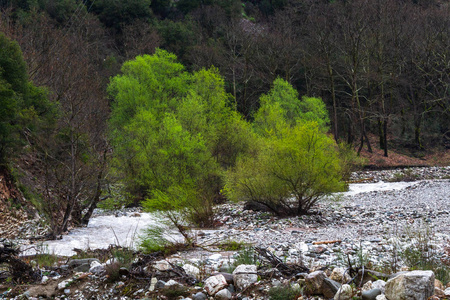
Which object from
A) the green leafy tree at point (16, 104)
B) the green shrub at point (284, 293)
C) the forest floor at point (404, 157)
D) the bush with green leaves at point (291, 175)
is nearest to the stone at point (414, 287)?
the green shrub at point (284, 293)

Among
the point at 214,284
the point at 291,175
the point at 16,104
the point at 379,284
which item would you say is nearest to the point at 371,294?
the point at 379,284

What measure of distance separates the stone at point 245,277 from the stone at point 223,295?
207 mm

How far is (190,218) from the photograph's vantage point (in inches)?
501

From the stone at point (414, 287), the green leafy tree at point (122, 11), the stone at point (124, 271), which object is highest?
the green leafy tree at point (122, 11)

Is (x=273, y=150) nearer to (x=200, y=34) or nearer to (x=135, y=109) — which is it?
(x=135, y=109)

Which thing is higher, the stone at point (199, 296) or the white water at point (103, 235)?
the stone at point (199, 296)

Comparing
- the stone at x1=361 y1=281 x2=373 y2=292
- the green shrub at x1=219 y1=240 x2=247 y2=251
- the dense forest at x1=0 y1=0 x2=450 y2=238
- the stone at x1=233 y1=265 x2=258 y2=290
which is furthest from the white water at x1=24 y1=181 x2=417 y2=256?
the stone at x1=361 y1=281 x2=373 y2=292

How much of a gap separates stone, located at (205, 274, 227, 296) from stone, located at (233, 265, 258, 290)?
152 millimetres

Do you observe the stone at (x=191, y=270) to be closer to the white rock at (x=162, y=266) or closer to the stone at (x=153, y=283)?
the white rock at (x=162, y=266)

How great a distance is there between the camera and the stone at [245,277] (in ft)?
15.3

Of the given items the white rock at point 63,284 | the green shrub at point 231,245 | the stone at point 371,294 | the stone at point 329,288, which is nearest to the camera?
the stone at point 371,294

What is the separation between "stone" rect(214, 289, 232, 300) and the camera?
4461 millimetres

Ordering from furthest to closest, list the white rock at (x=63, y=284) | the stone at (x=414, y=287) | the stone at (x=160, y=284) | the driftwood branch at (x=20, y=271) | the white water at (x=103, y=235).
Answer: the white water at (x=103, y=235)
the driftwood branch at (x=20, y=271)
the white rock at (x=63, y=284)
the stone at (x=160, y=284)
the stone at (x=414, y=287)

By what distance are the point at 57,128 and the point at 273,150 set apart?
366 inches
